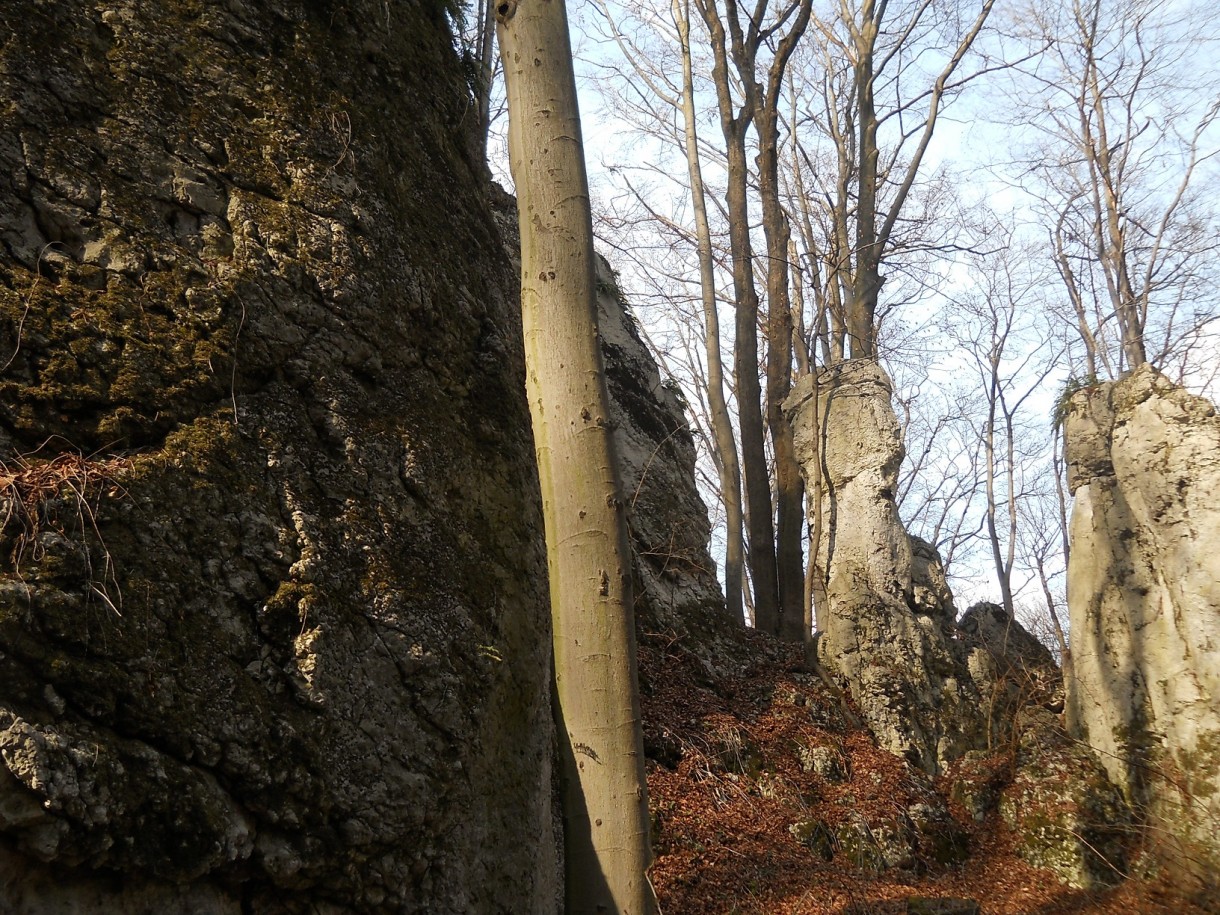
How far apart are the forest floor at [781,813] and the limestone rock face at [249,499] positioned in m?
2.91

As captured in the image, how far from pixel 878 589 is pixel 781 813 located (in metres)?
3.07

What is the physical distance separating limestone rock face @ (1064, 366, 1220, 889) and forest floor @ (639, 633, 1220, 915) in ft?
2.60

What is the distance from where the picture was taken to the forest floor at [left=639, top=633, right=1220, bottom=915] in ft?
20.0

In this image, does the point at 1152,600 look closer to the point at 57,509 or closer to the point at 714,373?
the point at 714,373

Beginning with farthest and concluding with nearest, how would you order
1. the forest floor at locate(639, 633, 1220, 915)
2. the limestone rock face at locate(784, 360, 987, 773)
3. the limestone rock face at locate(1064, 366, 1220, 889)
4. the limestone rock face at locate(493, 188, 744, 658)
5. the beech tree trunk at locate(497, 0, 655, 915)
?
the limestone rock face at locate(493, 188, 744, 658) < the limestone rock face at locate(784, 360, 987, 773) < the limestone rock face at locate(1064, 366, 1220, 889) < the forest floor at locate(639, 633, 1220, 915) < the beech tree trunk at locate(497, 0, 655, 915)

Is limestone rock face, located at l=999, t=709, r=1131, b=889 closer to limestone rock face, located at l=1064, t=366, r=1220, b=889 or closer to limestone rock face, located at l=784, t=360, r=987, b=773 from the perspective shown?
limestone rock face, located at l=1064, t=366, r=1220, b=889

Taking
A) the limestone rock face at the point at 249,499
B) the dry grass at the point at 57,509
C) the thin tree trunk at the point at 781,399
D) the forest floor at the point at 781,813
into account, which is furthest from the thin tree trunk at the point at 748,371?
the dry grass at the point at 57,509

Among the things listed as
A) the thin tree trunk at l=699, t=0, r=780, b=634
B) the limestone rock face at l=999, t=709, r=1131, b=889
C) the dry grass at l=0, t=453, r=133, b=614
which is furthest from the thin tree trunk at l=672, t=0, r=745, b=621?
the dry grass at l=0, t=453, r=133, b=614

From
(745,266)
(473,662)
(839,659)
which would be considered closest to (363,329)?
(473,662)

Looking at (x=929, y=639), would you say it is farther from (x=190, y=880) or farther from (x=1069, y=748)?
(x=190, y=880)

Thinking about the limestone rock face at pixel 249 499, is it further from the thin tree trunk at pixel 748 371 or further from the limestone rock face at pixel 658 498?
the thin tree trunk at pixel 748 371

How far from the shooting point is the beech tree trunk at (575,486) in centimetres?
309

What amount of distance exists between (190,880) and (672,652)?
6328mm

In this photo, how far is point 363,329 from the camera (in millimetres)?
3764
